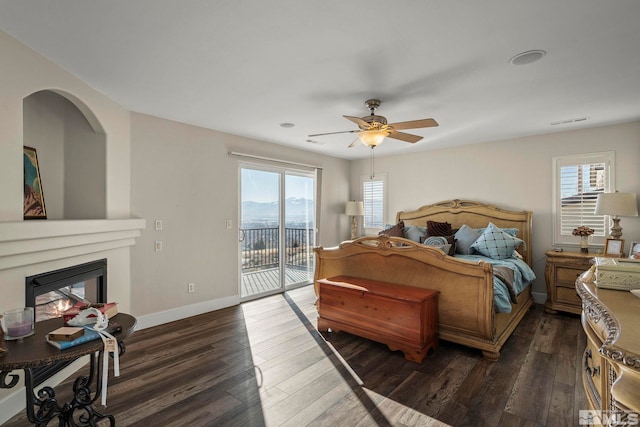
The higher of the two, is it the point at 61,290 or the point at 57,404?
the point at 61,290

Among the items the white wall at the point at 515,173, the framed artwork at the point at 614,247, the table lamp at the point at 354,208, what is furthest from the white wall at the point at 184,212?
the framed artwork at the point at 614,247

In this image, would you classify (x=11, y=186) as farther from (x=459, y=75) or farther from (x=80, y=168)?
(x=459, y=75)

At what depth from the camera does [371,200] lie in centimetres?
640

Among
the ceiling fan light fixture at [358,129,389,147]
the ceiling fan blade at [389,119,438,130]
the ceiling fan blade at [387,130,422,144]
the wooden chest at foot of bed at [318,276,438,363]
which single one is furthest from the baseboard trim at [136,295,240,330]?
the ceiling fan blade at [389,119,438,130]

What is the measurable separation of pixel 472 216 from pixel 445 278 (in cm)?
239

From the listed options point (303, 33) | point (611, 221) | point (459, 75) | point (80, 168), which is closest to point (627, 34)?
point (459, 75)

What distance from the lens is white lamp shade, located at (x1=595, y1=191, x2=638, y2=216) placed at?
3568mm

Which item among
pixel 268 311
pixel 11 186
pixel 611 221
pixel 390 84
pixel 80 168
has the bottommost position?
pixel 268 311

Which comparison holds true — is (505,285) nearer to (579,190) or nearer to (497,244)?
(497,244)

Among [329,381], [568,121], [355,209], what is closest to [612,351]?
[329,381]

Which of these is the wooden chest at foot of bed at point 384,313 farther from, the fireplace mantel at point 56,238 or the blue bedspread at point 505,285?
the fireplace mantel at point 56,238

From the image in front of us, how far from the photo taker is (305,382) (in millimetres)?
2473

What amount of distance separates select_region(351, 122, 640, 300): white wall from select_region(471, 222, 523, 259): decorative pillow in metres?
0.79

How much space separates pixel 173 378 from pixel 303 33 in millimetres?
2748
